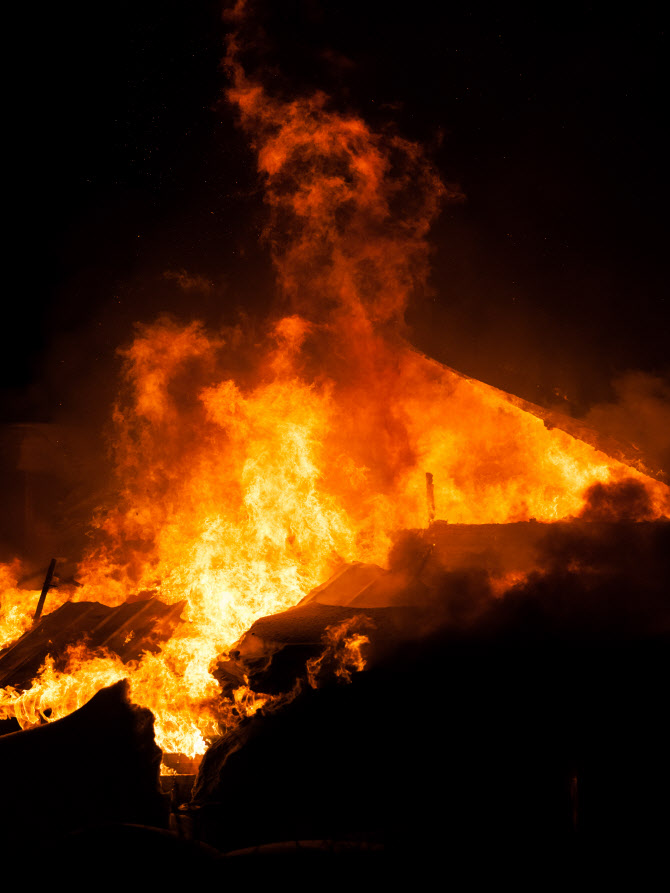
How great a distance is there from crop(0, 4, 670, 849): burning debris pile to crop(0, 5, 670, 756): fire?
0.04m

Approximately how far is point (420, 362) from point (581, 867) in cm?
641

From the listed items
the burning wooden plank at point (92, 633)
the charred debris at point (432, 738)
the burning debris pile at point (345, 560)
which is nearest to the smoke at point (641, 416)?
the burning debris pile at point (345, 560)

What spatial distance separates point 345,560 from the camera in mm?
6172

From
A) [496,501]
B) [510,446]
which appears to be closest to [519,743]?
[496,501]

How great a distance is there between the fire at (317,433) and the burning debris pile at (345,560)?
40 mm

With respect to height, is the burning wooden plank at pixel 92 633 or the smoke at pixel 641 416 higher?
the smoke at pixel 641 416

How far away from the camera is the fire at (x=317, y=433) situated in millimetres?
6926

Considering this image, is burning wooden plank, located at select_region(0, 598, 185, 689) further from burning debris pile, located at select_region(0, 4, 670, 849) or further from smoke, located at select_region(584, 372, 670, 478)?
smoke, located at select_region(584, 372, 670, 478)

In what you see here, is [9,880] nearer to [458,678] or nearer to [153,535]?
[458,678]

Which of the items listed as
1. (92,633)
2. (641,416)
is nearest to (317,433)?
(92,633)

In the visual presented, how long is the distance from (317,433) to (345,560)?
2981 mm

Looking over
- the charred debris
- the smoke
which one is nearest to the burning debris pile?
the charred debris

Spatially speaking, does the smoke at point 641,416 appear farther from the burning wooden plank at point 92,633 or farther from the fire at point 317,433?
the burning wooden plank at point 92,633

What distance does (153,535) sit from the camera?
959 centimetres
